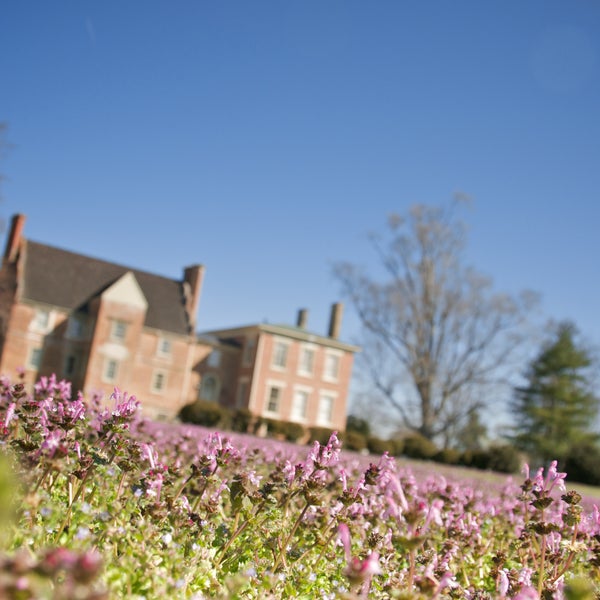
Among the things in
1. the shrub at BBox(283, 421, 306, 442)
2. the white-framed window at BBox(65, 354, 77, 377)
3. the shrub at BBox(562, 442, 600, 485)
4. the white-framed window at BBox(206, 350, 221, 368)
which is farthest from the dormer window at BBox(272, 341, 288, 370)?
the shrub at BBox(562, 442, 600, 485)

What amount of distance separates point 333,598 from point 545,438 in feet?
160

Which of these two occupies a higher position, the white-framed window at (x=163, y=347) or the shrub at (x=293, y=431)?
the white-framed window at (x=163, y=347)

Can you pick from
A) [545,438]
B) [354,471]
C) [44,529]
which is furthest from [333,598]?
[545,438]

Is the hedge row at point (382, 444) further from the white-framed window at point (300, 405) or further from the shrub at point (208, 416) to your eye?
the white-framed window at point (300, 405)

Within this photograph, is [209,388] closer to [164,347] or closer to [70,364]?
[164,347]

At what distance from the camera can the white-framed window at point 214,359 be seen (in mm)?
44625

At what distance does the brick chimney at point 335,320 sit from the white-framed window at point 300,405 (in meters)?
5.08

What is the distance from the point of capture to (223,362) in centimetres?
4519

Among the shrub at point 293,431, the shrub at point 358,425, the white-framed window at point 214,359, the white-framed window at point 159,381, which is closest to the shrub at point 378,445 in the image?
the shrub at point 293,431

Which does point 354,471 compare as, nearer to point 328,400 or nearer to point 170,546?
point 170,546

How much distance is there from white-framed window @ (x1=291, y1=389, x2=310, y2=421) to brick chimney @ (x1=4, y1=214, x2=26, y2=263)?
61.4 ft

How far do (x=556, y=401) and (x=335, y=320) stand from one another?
17.8 m

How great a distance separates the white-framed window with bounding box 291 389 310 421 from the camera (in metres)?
44.3

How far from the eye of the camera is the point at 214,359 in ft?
147
